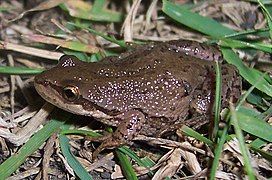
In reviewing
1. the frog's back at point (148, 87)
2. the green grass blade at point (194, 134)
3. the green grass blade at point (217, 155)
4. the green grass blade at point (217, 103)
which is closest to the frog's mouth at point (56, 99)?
the frog's back at point (148, 87)

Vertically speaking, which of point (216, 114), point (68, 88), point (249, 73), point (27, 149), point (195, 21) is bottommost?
point (27, 149)

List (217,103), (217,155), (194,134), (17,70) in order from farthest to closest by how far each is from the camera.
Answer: (17,70)
(194,134)
(217,103)
(217,155)

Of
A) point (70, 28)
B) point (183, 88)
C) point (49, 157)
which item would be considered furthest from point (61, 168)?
point (70, 28)

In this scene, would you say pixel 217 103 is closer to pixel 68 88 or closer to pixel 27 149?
pixel 68 88

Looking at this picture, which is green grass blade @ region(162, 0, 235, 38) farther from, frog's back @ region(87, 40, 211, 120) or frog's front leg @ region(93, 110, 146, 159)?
frog's front leg @ region(93, 110, 146, 159)

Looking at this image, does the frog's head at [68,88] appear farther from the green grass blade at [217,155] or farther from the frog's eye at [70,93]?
the green grass blade at [217,155]

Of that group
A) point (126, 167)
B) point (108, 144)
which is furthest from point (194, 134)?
point (108, 144)
